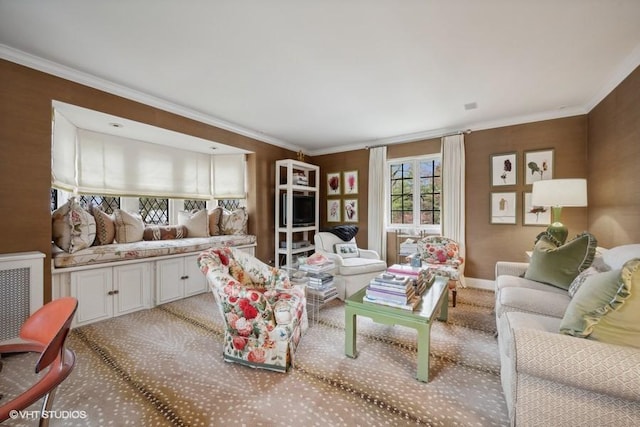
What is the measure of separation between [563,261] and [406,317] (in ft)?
4.82

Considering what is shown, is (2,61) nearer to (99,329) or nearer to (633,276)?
(99,329)

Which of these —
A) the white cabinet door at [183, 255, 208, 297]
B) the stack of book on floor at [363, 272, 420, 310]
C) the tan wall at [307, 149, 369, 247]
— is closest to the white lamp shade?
the stack of book on floor at [363, 272, 420, 310]

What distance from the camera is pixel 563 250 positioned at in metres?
2.14

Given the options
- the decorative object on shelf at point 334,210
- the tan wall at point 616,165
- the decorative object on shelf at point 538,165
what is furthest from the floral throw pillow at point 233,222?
the tan wall at point 616,165

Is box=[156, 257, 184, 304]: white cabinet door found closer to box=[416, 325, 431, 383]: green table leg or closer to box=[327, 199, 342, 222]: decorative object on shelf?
box=[327, 199, 342, 222]: decorative object on shelf

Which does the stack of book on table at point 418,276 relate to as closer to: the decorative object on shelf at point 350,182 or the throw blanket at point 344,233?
the throw blanket at point 344,233

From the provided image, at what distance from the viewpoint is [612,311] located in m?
1.13

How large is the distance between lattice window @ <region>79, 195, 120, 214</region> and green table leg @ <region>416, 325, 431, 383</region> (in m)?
3.71

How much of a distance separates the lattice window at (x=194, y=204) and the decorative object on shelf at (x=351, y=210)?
2.55m

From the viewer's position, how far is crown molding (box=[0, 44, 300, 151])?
82.3 inches

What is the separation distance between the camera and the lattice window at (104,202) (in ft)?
10.4

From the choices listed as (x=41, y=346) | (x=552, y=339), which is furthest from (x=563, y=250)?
(x=41, y=346)

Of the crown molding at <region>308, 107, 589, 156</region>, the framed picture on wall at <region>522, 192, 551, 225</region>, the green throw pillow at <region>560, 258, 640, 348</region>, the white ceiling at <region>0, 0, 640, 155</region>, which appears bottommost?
the green throw pillow at <region>560, 258, 640, 348</region>

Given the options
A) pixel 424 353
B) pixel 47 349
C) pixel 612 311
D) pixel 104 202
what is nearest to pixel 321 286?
pixel 424 353
